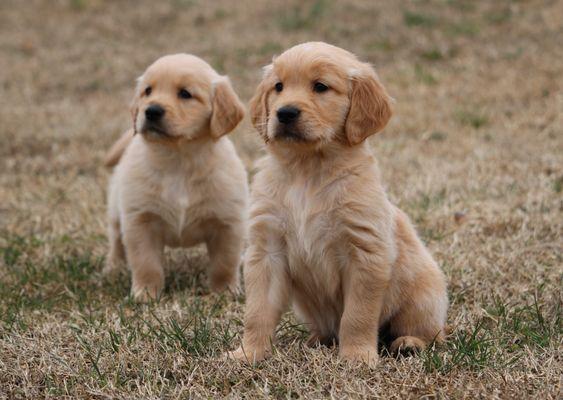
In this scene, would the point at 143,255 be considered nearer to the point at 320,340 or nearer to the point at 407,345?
the point at 320,340

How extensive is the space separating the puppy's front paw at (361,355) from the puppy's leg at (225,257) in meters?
1.49

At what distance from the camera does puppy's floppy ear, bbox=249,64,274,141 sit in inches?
127

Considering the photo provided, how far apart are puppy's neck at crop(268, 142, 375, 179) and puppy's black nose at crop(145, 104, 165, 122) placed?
124 cm

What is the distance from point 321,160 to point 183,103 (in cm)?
146

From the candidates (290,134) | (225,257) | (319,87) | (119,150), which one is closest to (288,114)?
(290,134)

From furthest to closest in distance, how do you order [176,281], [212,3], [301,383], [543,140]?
[212,3] < [543,140] < [176,281] < [301,383]

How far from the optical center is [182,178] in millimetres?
4352

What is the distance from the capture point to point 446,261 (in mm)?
4234

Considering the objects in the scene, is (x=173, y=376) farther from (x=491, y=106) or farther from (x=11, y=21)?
(x=11, y=21)

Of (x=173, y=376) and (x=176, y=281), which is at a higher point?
(x=173, y=376)

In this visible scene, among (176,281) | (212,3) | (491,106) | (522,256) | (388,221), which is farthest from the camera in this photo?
(212,3)

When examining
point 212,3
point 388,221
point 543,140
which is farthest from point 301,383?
point 212,3

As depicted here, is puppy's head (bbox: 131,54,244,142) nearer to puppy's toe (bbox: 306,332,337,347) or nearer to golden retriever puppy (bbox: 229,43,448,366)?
golden retriever puppy (bbox: 229,43,448,366)

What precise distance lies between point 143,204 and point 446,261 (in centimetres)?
163
